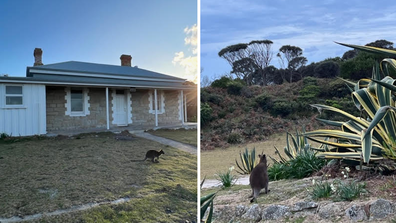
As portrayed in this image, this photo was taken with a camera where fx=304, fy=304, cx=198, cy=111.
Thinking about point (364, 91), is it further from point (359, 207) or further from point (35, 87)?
point (35, 87)

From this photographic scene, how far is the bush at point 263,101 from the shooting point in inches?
315

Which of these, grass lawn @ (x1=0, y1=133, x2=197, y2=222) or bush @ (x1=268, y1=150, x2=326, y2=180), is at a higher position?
bush @ (x1=268, y1=150, x2=326, y2=180)

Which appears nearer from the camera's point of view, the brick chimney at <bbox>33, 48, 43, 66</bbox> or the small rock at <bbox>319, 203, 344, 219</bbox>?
the small rock at <bbox>319, 203, 344, 219</bbox>

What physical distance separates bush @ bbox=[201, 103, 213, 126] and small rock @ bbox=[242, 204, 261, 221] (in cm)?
504

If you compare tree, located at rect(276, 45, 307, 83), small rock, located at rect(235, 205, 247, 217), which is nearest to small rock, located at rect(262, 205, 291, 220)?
small rock, located at rect(235, 205, 247, 217)

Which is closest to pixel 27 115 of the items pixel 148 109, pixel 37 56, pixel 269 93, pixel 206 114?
pixel 37 56

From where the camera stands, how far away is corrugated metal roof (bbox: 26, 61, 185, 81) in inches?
253

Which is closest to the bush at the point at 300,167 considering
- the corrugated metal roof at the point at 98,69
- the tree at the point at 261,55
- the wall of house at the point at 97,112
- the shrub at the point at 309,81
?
the wall of house at the point at 97,112

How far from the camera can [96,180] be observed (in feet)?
10.5

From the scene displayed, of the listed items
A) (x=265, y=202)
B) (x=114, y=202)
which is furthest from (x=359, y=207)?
(x=114, y=202)

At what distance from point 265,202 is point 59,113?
5410 mm

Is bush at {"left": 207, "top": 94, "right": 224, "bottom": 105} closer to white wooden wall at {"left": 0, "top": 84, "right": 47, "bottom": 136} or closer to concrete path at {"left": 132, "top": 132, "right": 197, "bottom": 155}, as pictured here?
concrete path at {"left": 132, "top": 132, "right": 197, "bottom": 155}

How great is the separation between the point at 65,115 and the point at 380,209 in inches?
237

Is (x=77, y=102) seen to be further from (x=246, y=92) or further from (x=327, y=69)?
(x=327, y=69)
